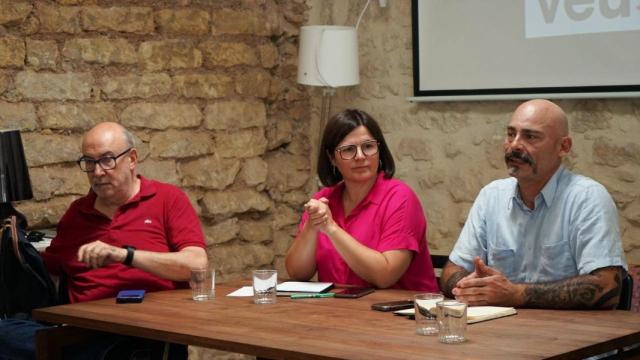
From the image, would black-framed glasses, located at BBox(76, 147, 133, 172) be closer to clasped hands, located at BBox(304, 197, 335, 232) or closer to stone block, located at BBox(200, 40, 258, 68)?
clasped hands, located at BBox(304, 197, 335, 232)

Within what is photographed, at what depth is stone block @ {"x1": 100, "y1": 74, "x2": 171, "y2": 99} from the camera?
16.1 ft

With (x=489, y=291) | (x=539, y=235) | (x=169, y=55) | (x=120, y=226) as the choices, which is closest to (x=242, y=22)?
(x=169, y=55)

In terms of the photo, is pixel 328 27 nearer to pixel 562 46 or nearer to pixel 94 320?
pixel 562 46

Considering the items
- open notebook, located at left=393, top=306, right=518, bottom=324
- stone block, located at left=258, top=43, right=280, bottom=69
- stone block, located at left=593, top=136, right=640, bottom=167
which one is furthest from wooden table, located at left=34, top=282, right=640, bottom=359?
stone block, located at left=258, top=43, right=280, bottom=69

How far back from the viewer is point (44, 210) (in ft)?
15.1

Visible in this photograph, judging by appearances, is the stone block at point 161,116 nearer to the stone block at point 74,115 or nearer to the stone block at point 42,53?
the stone block at point 74,115

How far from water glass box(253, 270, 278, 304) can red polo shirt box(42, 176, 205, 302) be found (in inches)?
24.0

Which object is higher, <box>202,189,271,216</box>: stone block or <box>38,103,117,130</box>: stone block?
<box>38,103,117,130</box>: stone block

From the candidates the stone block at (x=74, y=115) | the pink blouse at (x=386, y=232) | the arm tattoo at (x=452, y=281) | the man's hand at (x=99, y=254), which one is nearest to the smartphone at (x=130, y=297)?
the man's hand at (x=99, y=254)

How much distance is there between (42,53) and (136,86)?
53cm

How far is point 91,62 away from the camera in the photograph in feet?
15.8

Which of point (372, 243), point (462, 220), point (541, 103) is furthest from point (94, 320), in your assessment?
point (462, 220)

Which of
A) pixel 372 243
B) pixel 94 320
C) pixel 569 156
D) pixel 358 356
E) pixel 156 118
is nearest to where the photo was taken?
pixel 358 356

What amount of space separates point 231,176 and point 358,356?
2.97 metres
